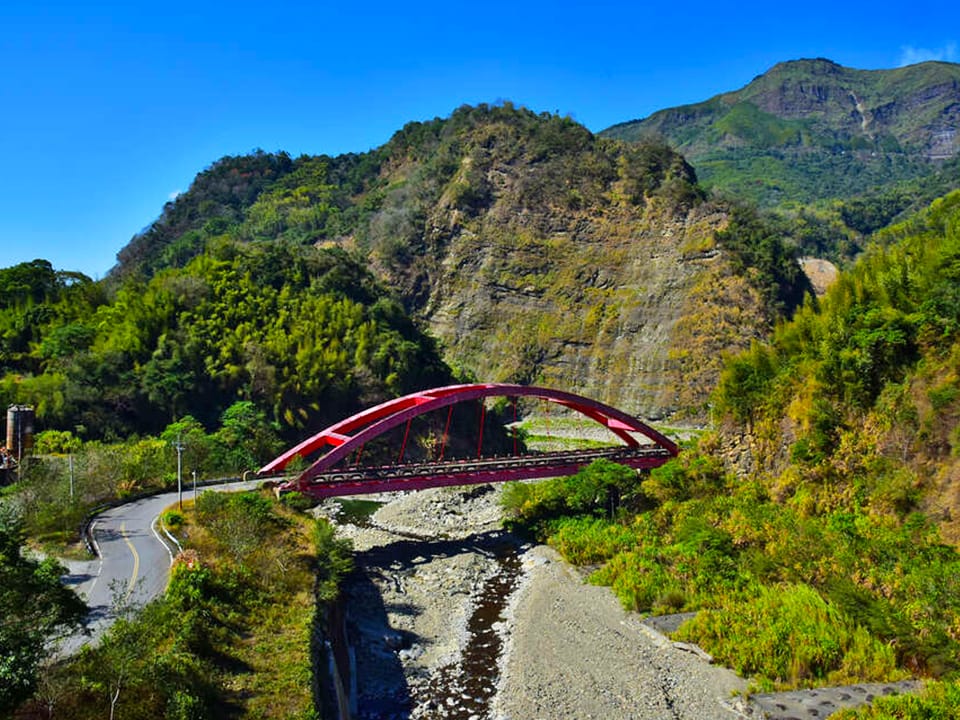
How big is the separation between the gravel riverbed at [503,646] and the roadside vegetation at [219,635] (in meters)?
2.22

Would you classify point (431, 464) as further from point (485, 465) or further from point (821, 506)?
point (821, 506)

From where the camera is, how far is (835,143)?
17350 cm

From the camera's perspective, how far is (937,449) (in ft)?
64.3

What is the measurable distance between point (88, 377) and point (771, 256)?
54.9 m

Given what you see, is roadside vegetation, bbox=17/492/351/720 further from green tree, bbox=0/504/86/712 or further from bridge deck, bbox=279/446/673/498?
bridge deck, bbox=279/446/673/498

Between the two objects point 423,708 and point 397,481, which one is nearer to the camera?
point 423,708

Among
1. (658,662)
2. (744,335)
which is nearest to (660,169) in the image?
(744,335)

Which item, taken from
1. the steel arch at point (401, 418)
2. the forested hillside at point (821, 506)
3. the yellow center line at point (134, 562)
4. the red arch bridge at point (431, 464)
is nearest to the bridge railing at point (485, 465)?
Answer: the red arch bridge at point (431, 464)

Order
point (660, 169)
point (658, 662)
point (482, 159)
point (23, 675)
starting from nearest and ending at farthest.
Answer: point (23, 675)
point (658, 662)
point (660, 169)
point (482, 159)

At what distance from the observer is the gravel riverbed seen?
48.1ft

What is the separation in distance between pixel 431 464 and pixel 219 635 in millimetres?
14836

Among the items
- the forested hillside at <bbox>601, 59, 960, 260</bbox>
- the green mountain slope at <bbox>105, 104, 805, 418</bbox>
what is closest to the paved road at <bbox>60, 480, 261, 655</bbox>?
the green mountain slope at <bbox>105, 104, 805, 418</bbox>

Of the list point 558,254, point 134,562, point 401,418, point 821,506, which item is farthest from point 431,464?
point 558,254

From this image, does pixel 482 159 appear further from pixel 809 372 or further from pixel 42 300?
pixel 809 372
